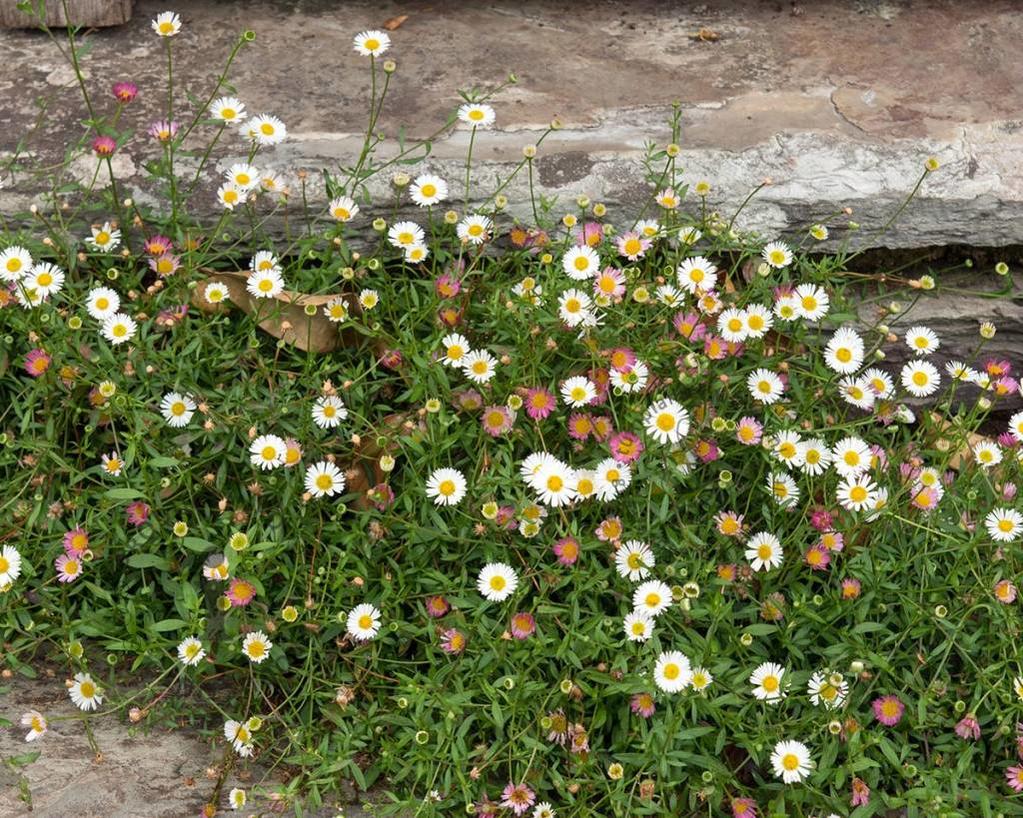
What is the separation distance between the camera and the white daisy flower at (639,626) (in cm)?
236

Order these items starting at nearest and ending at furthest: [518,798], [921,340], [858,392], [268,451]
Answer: [518,798] < [268,451] < [858,392] < [921,340]

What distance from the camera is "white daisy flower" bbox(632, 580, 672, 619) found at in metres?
2.38

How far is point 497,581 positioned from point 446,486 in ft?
0.74

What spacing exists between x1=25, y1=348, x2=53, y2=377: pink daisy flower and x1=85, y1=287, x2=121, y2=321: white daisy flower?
138mm

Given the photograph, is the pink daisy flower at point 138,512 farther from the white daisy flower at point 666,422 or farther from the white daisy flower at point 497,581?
the white daisy flower at point 666,422

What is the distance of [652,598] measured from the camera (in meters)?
2.39

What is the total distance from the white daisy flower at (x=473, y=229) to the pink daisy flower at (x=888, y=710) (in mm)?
1336

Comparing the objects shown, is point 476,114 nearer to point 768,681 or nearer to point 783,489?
point 783,489

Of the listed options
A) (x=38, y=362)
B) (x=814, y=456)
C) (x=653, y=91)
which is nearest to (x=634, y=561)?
(x=814, y=456)

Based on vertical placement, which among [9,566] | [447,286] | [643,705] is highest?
[447,286]

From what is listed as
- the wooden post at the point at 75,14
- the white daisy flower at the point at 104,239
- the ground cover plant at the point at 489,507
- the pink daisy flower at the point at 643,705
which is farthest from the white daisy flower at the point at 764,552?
the wooden post at the point at 75,14

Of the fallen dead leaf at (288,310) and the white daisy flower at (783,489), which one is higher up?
the fallen dead leaf at (288,310)

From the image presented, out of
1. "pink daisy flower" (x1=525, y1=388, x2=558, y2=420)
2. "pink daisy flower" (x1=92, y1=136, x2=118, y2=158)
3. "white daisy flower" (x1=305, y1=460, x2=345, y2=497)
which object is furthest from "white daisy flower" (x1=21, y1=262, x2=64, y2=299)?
"pink daisy flower" (x1=525, y1=388, x2=558, y2=420)

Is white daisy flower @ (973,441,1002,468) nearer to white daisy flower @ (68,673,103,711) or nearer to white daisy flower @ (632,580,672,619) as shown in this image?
white daisy flower @ (632,580,672,619)
